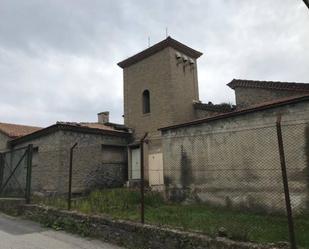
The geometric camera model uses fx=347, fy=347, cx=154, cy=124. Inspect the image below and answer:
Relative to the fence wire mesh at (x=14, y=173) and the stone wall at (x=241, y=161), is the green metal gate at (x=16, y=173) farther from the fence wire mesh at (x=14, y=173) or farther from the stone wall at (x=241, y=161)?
the stone wall at (x=241, y=161)

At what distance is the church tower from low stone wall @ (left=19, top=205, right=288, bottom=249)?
8.62 meters

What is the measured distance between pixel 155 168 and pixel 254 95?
6413mm

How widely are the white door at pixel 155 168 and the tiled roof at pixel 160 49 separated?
5941 mm

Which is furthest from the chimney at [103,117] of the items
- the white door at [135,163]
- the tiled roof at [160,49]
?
the white door at [135,163]

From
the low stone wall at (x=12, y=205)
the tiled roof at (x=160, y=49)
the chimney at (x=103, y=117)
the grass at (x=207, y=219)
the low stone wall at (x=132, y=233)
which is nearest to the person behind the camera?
the low stone wall at (x=132, y=233)

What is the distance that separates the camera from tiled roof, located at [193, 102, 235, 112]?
1773 cm

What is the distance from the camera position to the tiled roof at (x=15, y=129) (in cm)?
2042

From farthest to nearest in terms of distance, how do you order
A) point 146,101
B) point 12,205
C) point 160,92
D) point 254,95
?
point 146,101 < point 160,92 < point 254,95 < point 12,205

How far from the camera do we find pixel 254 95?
1809cm

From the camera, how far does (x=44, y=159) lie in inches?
677

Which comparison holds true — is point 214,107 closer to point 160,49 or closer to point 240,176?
point 160,49

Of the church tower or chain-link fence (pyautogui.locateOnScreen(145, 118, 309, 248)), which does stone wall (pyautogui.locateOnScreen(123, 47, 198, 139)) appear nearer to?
the church tower

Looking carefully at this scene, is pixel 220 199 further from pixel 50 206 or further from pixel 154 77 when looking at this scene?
pixel 154 77

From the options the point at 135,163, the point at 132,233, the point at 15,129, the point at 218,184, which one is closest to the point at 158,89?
the point at 135,163
